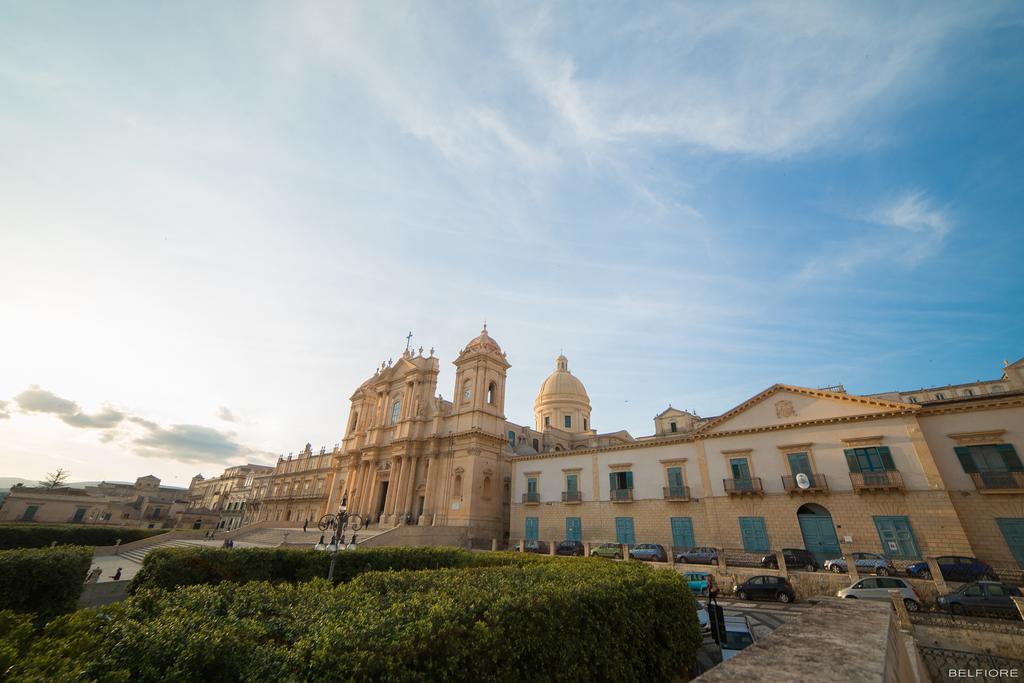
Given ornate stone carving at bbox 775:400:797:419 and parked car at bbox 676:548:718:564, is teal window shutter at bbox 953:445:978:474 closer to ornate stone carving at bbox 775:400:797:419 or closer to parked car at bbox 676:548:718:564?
ornate stone carving at bbox 775:400:797:419

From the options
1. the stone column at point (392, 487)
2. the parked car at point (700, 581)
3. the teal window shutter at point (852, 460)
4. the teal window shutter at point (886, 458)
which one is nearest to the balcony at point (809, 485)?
the teal window shutter at point (852, 460)

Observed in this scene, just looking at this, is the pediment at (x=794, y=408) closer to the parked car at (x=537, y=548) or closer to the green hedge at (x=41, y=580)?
the parked car at (x=537, y=548)

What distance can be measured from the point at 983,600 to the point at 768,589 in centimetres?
637

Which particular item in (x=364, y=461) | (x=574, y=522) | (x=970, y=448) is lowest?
(x=574, y=522)

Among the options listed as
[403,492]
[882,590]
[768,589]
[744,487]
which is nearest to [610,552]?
[744,487]

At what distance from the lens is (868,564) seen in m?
19.7

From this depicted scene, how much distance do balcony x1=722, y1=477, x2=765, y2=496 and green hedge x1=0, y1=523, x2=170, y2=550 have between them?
3420 centimetres

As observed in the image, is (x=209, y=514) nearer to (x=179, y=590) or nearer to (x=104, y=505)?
(x=104, y=505)

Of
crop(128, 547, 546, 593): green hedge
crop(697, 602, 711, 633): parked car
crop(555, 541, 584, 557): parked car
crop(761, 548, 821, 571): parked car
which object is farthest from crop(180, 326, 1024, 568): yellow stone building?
crop(128, 547, 546, 593): green hedge

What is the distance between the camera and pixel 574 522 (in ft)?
105

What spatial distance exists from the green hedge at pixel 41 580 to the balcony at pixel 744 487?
2859 cm

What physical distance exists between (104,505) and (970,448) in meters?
84.7

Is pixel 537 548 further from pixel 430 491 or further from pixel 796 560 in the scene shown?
pixel 796 560

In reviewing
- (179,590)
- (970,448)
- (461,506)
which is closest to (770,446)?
(970,448)
